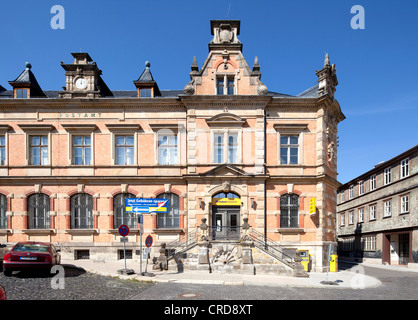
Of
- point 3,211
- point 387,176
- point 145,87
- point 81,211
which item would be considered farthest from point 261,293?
point 387,176

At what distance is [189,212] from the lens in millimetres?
21703

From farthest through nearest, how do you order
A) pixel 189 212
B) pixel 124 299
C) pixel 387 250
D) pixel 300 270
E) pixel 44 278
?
1. pixel 387 250
2. pixel 189 212
3. pixel 300 270
4. pixel 44 278
5. pixel 124 299

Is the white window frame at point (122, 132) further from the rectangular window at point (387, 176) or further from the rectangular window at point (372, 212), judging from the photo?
the rectangular window at point (372, 212)

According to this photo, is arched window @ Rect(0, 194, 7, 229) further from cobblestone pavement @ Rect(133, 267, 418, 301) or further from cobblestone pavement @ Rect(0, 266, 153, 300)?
cobblestone pavement @ Rect(133, 267, 418, 301)

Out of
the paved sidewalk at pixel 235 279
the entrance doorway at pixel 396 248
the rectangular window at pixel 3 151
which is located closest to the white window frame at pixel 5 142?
the rectangular window at pixel 3 151

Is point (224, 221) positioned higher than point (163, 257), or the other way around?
point (224, 221)

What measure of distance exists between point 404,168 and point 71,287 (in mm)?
29067

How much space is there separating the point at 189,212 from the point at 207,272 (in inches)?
185

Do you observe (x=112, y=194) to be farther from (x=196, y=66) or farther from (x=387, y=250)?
(x=387, y=250)

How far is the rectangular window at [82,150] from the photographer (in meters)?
22.8

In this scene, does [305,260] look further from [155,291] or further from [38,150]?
[38,150]

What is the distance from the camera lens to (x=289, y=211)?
72.6 ft

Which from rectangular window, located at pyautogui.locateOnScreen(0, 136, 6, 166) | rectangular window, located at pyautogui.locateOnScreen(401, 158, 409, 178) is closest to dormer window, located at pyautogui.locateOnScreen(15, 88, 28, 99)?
rectangular window, located at pyautogui.locateOnScreen(0, 136, 6, 166)
